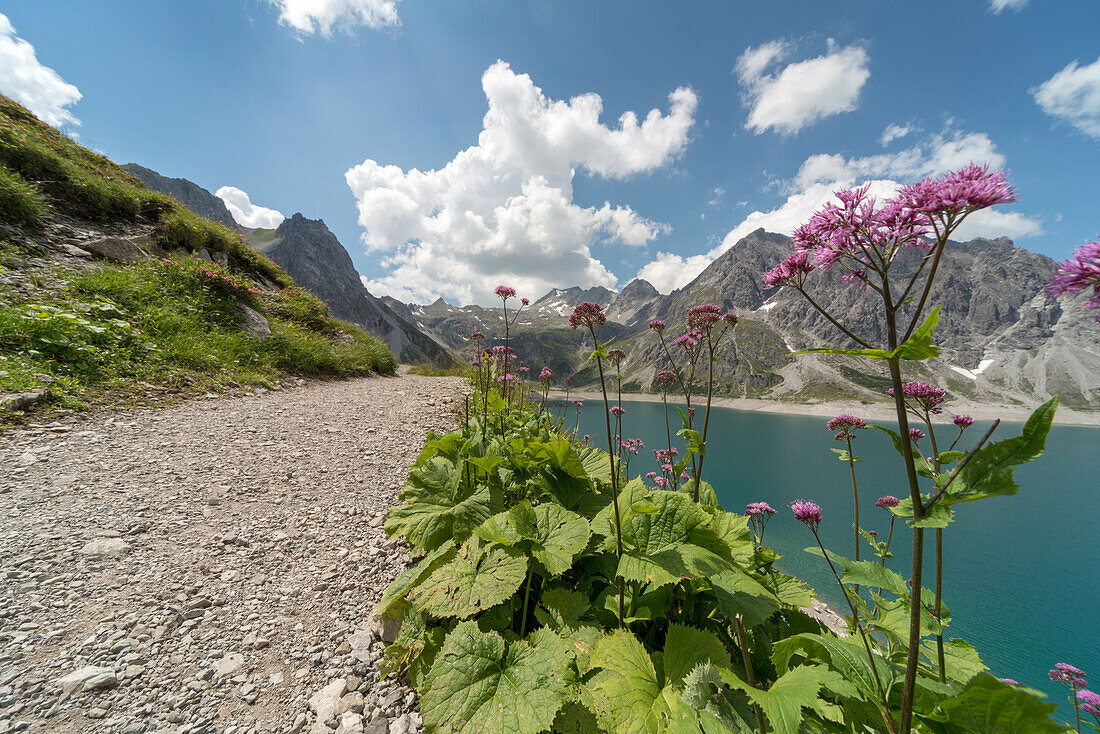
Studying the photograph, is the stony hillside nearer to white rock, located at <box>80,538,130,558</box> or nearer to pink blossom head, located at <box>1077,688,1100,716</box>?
pink blossom head, located at <box>1077,688,1100,716</box>

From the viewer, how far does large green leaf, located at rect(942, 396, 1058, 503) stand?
1302mm

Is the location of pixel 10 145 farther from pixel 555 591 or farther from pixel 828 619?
pixel 828 619

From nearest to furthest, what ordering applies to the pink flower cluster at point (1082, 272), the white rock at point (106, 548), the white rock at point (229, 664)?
1. the pink flower cluster at point (1082, 272)
2. the white rock at point (229, 664)
3. the white rock at point (106, 548)

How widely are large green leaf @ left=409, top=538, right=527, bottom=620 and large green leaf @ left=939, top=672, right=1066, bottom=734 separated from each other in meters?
2.08

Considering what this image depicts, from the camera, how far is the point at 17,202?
8.91m

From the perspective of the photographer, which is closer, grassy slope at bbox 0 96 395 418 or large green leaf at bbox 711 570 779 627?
large green leaf at bbox 711 570 779 627

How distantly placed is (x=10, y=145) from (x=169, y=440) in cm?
1338

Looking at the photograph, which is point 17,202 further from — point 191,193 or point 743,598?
point 191,193

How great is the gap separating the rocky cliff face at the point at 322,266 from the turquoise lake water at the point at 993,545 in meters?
100

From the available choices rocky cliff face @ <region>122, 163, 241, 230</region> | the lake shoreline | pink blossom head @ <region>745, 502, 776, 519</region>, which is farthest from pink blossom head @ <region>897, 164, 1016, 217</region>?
rocky cliff face @ <region>122, 163, 241, 230</region>

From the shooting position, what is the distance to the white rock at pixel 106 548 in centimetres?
292

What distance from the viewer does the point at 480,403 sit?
698 cm

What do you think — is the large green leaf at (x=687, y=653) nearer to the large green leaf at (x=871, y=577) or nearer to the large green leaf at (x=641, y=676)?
the large green leaf at (x=641, y=676)

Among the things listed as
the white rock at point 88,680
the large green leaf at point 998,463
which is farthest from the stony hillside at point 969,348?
the white rock at point 88,680
